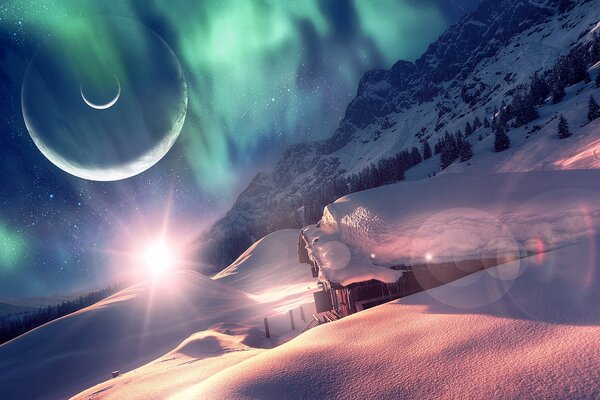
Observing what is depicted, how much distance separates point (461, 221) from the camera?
20.8ft

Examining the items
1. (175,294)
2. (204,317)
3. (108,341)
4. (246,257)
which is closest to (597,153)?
(204,317)

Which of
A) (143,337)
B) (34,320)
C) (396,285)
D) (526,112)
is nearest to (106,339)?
(143,337)

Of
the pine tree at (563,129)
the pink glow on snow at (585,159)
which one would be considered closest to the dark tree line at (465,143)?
the pine tree at (563,129)


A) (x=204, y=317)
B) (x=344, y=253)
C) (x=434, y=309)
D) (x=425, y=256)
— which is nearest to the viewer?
(x=434, y=309)

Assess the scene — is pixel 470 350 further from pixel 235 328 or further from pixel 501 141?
pixel 501 141

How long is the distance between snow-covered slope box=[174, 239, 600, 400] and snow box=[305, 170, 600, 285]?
0.75 meters

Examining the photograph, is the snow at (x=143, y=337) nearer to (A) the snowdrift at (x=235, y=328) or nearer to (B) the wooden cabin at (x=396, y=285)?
(A) the snowdrift at (x=235, y=328)

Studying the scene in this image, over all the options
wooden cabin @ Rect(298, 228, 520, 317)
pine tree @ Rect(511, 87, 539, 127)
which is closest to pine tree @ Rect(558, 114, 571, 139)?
pine tree @ Rect(511, 87, 539, 127)

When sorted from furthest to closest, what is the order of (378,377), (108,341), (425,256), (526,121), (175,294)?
(526,121), (175,294), (108,341), (425,256), (378,377)

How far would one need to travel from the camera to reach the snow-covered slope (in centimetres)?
267

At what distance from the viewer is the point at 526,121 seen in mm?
61750

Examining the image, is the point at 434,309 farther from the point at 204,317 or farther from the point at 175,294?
Answer: the point at 175,294

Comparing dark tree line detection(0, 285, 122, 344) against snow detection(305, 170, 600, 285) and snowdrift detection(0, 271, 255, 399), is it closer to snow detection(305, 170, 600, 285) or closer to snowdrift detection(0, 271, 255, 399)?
snowdrift detection(0, 271, 255, 399)

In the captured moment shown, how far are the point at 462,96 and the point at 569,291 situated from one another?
206823 mm
